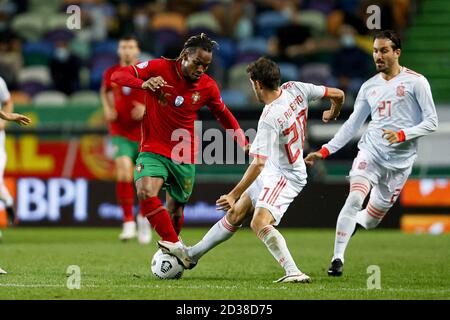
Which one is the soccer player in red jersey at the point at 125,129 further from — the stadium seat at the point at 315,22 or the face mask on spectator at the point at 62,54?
the stadium seat at the point at 315,22

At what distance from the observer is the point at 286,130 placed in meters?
8.33

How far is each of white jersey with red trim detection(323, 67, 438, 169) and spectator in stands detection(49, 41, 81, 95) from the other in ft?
33.4

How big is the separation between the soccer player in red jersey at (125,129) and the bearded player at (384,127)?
12.9 feet

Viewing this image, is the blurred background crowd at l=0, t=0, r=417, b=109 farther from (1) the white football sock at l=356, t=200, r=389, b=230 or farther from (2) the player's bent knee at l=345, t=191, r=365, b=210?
(2) the player's bent knee at l=345, t=191, r=365, b=210

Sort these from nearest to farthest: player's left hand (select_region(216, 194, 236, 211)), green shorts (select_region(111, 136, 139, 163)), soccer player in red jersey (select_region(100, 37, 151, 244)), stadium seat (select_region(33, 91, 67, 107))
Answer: player's left hand (select_region(216, 194, 236, 211)) → soccer player in red jersey (select_region(100, 37, 151, 244)) → green shorts (select_region(111, 136, 139, 163)) → stadium seat (select_region(33, 91, 67, 107))

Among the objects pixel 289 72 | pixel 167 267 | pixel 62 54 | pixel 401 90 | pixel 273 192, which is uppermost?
pixel 401 90

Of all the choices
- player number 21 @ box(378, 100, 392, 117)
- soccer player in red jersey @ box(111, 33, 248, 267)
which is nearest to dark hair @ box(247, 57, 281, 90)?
soccer player in red jersey @ box(111, 33, 248, 267)

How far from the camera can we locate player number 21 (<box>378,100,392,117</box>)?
9.48 meters

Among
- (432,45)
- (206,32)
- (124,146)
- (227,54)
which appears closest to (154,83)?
(124,146)

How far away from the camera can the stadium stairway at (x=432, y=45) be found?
19172mm

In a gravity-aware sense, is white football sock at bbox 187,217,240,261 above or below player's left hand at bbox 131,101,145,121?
below

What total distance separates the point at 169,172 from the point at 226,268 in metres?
1.20

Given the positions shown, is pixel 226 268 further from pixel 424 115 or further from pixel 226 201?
pixel 424 115

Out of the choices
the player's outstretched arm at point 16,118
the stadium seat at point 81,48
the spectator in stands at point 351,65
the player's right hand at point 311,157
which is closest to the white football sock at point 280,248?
the player's right hand at point 311,157
